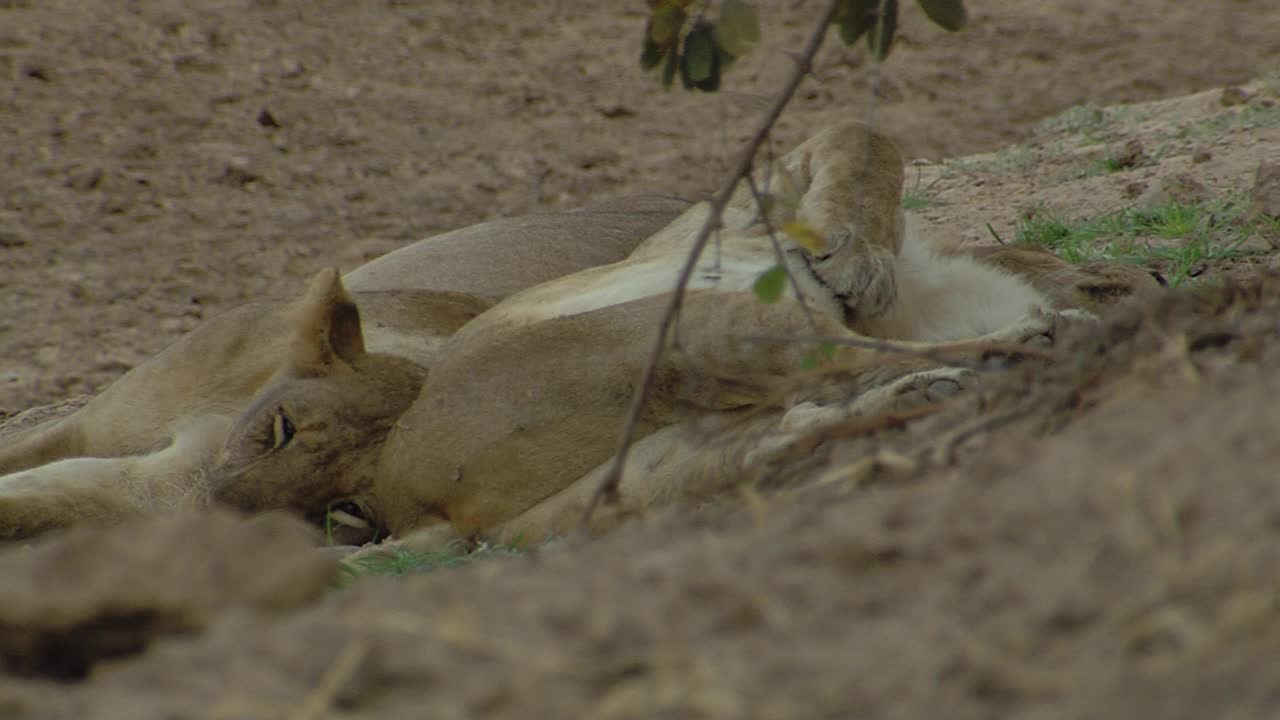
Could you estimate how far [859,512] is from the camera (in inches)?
61.0

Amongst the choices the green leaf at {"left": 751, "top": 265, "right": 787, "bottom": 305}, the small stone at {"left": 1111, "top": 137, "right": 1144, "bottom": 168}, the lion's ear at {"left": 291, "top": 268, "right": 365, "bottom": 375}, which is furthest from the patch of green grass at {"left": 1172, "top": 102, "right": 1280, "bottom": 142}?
the green leaf at {"left": 751, "top": 265, "right": 787, "bottom": 305}

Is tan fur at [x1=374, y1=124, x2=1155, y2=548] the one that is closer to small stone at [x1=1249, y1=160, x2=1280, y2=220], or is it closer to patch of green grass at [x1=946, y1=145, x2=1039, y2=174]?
small stone at [x1=1249, y1=160, x2=1280, y2=220]

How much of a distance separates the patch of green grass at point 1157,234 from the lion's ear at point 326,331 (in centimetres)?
210

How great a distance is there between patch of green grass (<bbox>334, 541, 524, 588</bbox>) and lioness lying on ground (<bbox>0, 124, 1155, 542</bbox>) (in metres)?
0.10

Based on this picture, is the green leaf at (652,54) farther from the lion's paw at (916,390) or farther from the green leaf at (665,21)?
the lion's paw at (916,390)

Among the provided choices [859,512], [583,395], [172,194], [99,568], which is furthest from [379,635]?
[172,194]

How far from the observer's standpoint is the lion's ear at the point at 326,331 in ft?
13.3

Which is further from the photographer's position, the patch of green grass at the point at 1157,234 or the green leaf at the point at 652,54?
the patch of green grass at the point at 1157,234

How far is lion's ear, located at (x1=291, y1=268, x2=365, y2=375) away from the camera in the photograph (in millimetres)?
4062

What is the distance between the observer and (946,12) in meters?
2.69

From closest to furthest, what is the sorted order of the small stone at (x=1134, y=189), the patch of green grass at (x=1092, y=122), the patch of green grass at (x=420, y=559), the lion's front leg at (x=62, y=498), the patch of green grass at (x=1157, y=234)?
the patch of green grass at (x=420, y=559) → the lion's front leg at (x=62, y=498) → the patch of green grass at (x=1157, y=234) → the small stone at (x=1134, y=189) → the patch of green grass at (x=1092, y=122)

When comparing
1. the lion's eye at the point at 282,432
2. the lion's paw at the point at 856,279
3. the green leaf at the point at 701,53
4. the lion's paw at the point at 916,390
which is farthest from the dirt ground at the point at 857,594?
the lion's eye at the point at 282,432

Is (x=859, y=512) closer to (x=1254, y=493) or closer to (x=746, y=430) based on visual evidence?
(x=1254, y=493)

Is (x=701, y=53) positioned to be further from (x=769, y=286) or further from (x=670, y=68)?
(x=769, y=286)
